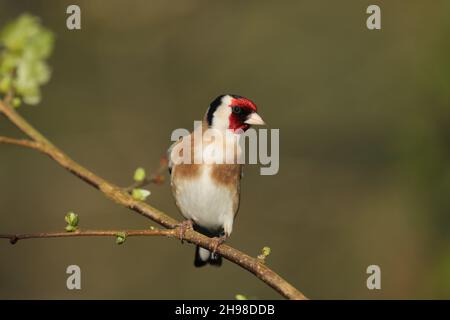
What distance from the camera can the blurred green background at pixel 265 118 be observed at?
744cm

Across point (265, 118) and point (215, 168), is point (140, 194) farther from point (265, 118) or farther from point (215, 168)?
point (265, 118)

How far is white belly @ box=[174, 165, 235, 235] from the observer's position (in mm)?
3941

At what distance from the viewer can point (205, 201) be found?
3979mm

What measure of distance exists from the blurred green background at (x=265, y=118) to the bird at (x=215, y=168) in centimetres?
337

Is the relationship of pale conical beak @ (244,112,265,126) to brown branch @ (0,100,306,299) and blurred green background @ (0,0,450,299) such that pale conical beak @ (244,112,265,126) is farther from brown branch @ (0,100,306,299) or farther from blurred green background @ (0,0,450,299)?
blurred green background @ (0,0,450,299)

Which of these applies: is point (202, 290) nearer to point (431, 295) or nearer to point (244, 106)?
point (431, 295)

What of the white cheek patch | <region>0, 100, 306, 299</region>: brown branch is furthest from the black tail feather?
<region>0, 100, 306, 299</region>: brown branch

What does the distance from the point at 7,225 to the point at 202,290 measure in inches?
85.2

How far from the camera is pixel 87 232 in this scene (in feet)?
6.91

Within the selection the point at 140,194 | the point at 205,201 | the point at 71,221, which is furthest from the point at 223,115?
the point at 71,221

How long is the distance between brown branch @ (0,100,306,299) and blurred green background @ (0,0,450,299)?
4.77m

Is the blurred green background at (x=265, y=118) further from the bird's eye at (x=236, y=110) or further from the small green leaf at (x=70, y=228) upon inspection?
the small green leaf at (x=70, y=228)

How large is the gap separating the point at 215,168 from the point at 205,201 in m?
0.20

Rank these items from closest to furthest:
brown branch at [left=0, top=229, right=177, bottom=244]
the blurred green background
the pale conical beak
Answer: brown branch at [left=0, top=229, right=177, bottom=244], the pale conical beak, the blurred green background
